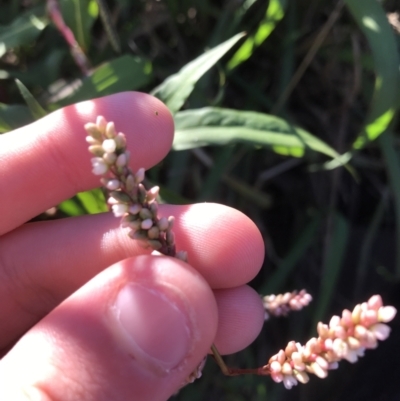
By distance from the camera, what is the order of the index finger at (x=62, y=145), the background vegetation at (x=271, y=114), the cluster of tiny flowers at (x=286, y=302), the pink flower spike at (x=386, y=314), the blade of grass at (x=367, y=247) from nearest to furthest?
the pink flower spike at (x=386, y=314) < the cluster of tiny flowers at (x=286, y=302) < the index finger at (x=62, y=145) < the background vegetation at (x=271, y=114) < the blade of grass at (x=367, y=247)

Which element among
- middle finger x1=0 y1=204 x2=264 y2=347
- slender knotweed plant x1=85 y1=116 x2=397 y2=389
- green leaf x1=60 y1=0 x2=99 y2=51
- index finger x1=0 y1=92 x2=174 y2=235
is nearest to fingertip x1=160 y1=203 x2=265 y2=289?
middle finger x1=0 y1=204 x2=264 y2=347

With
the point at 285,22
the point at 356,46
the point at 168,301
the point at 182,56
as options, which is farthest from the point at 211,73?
the point at 168,301

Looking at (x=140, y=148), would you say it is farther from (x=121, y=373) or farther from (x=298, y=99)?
(x=298, y=99)

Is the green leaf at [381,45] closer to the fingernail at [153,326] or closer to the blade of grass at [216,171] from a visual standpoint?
the blade of grass at [216,171]

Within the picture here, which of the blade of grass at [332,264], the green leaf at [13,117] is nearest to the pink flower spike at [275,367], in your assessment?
the blade of grass at [332,264]

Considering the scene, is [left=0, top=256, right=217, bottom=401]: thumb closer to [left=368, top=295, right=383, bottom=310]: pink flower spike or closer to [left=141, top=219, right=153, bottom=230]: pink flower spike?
[left=141, top=219, right=153, bottom=230]: pink flower spike

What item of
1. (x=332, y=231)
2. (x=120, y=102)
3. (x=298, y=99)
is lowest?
(x=332, y=231)
